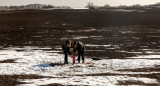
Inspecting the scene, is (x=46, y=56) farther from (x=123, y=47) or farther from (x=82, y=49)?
(x=123, y=47)

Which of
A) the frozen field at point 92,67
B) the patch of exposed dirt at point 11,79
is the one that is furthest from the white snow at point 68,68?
the patch of exposed dirt at point 11,79

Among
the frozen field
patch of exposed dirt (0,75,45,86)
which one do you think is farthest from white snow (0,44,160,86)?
patch of exposed dirt (0,75,45,86)

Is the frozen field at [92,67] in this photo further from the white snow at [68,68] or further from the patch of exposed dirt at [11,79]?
the patch of exposed dirt at [11,79]

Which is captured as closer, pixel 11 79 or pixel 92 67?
pixel 11 79

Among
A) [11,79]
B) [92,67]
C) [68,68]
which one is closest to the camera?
[11,79]

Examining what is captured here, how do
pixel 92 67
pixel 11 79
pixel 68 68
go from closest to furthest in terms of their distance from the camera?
pixel 11 79, pixel 68 68, pixel 92 67

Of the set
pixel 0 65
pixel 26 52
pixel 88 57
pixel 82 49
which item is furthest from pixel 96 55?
pixel 0 65

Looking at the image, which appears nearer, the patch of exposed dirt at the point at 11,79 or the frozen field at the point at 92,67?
the patch of exposed dirt at the point at 11,79

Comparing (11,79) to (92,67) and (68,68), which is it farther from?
(92,67)

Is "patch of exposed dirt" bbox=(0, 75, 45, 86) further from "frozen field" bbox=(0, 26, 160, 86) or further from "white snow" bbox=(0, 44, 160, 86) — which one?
"white snow" bbox=(0, 44, 160, 86)

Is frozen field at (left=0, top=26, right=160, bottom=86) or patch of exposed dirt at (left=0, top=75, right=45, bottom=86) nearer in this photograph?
patch of exposed dirt at (left=0, top=75, right=45, bottom=86)

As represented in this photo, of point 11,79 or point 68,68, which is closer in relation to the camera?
point 11,79

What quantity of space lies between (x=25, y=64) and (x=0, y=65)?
164 cm

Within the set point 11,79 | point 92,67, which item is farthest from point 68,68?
point 11,79
